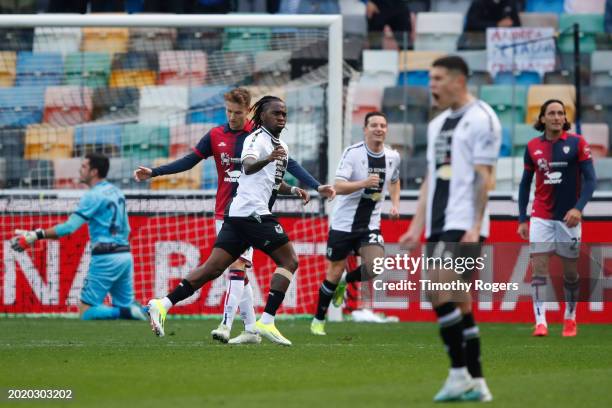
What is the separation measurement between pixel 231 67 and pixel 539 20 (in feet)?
20.4

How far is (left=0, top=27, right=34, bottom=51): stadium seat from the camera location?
15.7 meters

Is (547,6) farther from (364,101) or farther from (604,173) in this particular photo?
(604,173)

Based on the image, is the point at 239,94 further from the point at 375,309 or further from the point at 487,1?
the point at 487,1

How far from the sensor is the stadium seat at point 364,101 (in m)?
17.6

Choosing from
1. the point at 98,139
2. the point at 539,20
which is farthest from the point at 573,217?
the point at 539,20

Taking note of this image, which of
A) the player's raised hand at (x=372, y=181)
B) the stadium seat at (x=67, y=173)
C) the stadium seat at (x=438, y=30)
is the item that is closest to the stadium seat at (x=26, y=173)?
the stadium seat at (x=67, y=173)

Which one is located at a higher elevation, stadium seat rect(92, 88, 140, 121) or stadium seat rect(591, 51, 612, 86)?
stadium seat rect(591, 51, 612, 86)

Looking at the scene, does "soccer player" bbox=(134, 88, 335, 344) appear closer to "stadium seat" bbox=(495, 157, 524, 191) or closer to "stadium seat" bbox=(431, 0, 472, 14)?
"stadium seat" bbox=(495, 157, 524, 191)

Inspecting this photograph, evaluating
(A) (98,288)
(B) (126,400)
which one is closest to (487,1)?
(A) (98,288)

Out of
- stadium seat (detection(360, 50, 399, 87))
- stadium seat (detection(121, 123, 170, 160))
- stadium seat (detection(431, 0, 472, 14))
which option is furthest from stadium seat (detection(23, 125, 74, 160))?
stadium seat (detection(431, 0, 472, 14))

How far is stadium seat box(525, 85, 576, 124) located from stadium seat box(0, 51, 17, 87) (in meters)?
7.50

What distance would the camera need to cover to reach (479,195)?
21.7 feet

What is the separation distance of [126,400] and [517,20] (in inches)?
560

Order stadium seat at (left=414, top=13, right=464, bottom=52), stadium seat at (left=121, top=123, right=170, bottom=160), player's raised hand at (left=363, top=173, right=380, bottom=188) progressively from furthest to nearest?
stadium seat at (left=414, top=13, right=464, bottom=52)
stadium seat at (left=121, top=123, right=170, bottom=160)
player's raised hand at (left=363, top=173, right=380, bottom=188)
